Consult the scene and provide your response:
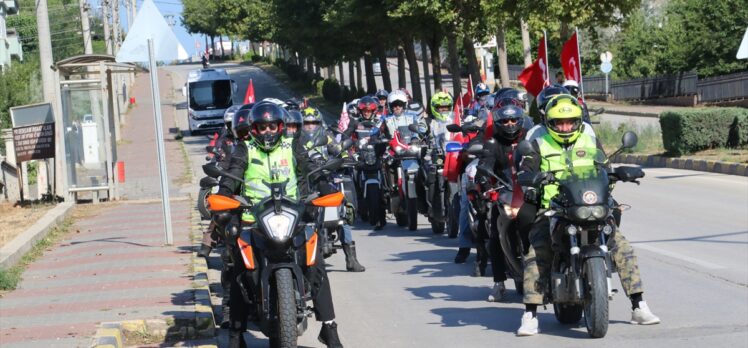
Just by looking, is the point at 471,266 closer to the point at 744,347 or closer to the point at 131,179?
the point at 744,347

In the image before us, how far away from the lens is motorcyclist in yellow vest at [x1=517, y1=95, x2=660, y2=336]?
8.62m

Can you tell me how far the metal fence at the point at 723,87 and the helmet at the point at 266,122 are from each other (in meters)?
46.0

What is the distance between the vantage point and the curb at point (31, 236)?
14.7m

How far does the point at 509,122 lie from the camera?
34.6 ft

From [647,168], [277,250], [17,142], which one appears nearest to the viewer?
[277,250]

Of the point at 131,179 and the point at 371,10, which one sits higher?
the point at 371,10

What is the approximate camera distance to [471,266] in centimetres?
1294

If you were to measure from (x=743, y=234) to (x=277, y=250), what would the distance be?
866 cm

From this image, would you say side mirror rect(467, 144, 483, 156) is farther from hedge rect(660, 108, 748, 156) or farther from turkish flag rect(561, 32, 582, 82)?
hedge rect(660, 108, 748, 156)

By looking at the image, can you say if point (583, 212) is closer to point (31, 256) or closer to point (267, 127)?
point (267, 127)

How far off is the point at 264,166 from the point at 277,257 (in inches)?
34.0

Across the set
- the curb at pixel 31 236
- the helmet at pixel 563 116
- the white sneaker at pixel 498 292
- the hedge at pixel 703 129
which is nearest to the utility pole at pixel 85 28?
the curb at pixel 31 236

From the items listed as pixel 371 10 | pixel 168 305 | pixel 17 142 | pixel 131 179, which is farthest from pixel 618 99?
pixel 168 305

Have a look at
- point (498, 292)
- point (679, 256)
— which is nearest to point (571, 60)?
point (679, 256)
